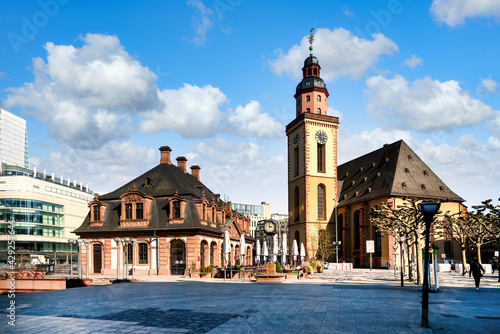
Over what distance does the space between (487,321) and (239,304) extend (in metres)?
8.18

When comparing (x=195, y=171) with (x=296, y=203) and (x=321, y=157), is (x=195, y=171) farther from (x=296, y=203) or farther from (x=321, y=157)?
(x=321, y=157)

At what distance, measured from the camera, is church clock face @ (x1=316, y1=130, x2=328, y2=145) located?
7631 cm

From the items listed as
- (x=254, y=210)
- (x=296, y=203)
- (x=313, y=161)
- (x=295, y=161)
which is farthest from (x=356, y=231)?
(x=254, y=210)

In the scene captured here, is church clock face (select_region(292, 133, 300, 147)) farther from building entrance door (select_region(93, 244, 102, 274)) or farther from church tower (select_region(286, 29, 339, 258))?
building entrance door (select_region(93, 244, 102, 274))

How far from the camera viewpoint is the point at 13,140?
14400 cm

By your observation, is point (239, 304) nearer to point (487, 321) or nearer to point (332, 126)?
point (487, 321)

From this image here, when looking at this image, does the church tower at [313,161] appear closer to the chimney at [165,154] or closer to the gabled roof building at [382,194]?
the gabled roof building at [382,194]

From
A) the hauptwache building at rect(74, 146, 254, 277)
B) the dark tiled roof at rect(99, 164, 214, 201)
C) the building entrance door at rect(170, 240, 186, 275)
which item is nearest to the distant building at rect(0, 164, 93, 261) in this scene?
the hauptwache building at rect(74, 146, 254, 277)

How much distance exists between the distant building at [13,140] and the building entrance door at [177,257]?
10980 centimetres

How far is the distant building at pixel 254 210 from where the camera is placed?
185375 mm

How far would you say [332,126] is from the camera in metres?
77.3

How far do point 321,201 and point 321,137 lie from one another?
10.6m

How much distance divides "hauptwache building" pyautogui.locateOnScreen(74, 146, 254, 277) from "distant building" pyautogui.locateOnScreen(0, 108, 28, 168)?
10293 centimetres

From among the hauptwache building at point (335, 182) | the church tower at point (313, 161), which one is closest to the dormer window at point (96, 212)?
the hauptwache building at point (335, 182)
